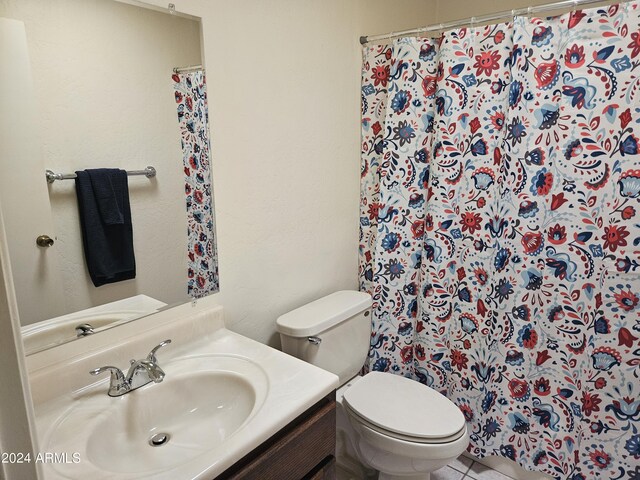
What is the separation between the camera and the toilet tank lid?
1499mm

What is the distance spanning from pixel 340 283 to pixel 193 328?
2.77ft

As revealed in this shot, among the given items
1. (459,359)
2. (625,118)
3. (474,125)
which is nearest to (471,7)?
(474,125)

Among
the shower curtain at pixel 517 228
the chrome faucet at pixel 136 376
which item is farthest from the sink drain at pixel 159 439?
the shower curtain at pixel 517 228

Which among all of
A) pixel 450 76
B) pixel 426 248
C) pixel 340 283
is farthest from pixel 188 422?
pixel 450 76

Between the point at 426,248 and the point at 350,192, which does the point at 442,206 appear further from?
the point at 350,192

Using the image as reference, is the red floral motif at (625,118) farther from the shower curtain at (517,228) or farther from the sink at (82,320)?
the sink at (82,320)

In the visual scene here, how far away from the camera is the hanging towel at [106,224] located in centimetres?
105

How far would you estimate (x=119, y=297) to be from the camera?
1.14 meters

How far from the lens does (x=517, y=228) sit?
5.29ft

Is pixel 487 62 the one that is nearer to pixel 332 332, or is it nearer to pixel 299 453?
pixel 332 332

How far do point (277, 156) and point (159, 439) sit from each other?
3.21 feet

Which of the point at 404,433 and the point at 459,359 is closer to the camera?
the point at 404,433

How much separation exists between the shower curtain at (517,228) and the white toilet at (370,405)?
307mm

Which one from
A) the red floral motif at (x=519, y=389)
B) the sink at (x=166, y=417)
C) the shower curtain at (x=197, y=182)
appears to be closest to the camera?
the sink at (x=166, y=417)
